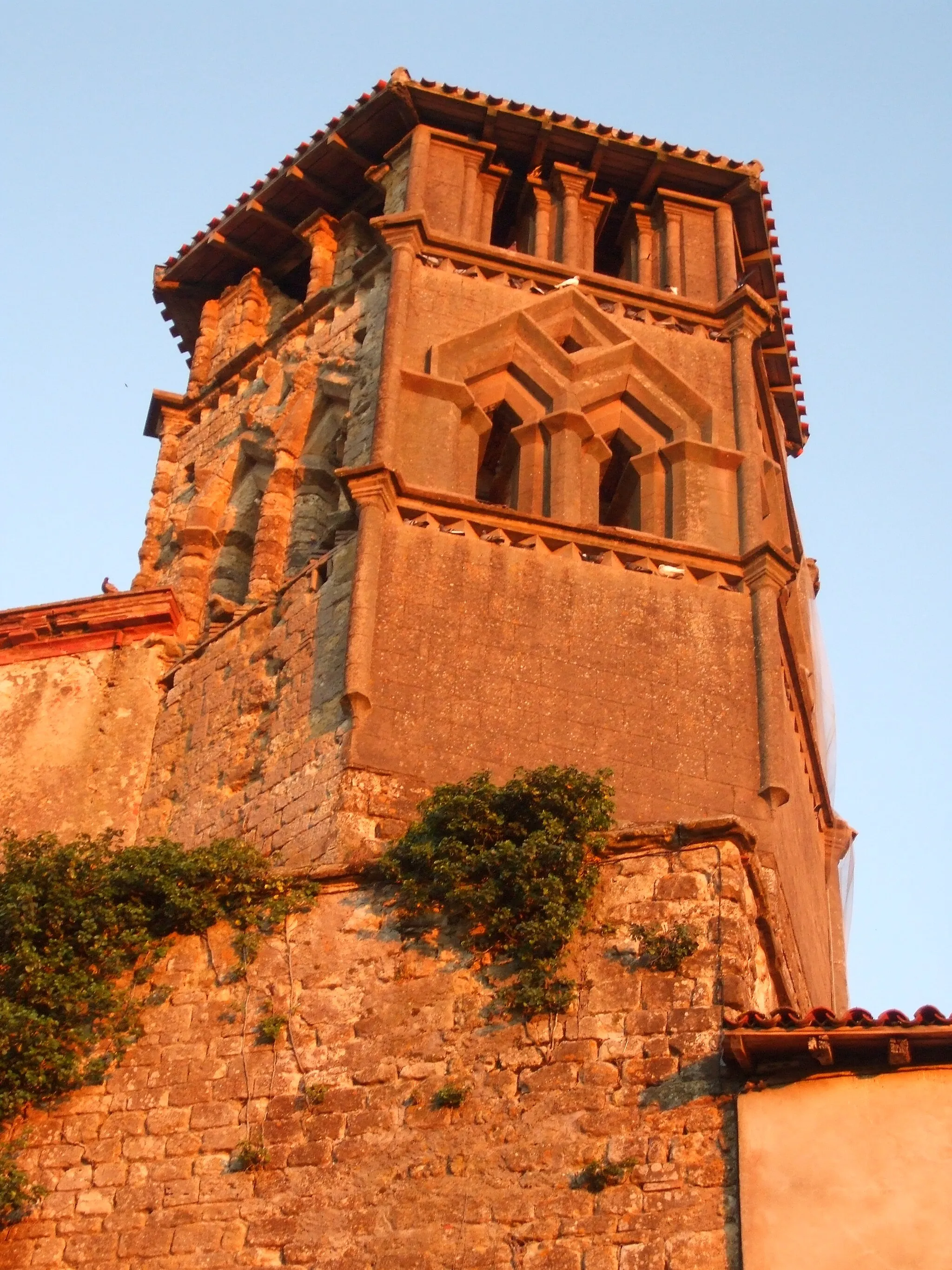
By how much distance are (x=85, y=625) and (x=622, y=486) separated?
472 centimetres

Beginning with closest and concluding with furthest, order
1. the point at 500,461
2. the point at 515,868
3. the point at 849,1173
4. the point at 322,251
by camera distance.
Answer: the point at 849,1173
the point at 515,868
the point at 500,461
the point at 322,251

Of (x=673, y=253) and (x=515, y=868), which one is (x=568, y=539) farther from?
(x=673, y=253)

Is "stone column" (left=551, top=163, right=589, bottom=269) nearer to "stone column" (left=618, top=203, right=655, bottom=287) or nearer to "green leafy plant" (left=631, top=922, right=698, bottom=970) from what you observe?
"stone column" (left=618, top=203, right=655, bottom=287)

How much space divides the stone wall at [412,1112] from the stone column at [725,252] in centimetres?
843

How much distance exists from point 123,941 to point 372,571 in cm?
358

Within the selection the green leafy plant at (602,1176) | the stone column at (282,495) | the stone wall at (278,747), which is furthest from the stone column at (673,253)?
the green leafy plant at (602,1176)

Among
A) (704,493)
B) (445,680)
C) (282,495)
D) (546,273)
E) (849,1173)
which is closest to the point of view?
(849,1173)

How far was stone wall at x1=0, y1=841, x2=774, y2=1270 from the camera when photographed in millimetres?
10586

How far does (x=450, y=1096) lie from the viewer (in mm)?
11203

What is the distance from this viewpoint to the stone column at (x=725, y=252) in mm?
19100

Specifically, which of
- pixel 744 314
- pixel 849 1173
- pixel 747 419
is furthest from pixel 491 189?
pixel 849 1173

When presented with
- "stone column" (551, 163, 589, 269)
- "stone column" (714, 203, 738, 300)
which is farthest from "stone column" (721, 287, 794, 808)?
"stone column" (551, 163, 589, 269)

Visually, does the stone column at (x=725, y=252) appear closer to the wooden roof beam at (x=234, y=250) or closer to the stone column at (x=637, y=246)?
the stone column at (x=637, y=246)

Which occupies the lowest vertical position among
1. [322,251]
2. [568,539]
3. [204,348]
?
[568,539]
